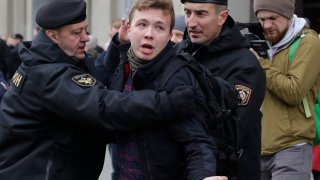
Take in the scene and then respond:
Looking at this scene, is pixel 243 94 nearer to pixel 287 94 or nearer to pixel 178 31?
pixel 287 94

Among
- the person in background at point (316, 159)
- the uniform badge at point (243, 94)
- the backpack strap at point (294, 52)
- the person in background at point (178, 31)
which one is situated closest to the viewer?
the uniform badge at point (243, 94)

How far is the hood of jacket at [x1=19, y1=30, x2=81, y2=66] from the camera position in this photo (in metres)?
3.23

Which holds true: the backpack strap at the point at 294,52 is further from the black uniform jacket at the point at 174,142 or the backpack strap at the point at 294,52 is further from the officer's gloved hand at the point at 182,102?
the officer's gloved hand at the point at 182,102

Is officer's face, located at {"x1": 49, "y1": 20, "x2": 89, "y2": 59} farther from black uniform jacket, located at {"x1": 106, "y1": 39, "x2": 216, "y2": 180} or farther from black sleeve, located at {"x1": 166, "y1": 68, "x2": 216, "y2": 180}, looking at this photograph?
black sleeve, located at {"x1": 166, "y1": 68, "x2": 216, "y2": 180}

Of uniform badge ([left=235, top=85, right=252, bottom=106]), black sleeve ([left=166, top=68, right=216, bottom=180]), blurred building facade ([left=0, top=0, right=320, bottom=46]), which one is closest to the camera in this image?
black sleeve ([left=166, top=68, right=216, bottom=180])

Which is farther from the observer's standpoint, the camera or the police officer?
the camera

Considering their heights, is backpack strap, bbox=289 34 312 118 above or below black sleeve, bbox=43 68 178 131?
below

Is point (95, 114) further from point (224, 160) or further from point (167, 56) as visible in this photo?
point (224, 160)

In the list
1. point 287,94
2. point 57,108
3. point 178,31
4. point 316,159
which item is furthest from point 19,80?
point 316,159

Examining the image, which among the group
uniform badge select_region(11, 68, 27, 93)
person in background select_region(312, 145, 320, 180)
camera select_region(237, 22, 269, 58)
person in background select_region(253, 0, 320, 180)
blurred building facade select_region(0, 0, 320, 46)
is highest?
uniform badge select_region(11, 68, 27, 93)

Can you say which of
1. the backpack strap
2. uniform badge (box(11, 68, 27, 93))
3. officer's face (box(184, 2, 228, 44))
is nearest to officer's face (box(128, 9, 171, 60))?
uniform badge (box(11, 68, 27, 93))

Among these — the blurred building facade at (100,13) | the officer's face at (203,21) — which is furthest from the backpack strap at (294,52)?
the blurred building facade at (100,13)

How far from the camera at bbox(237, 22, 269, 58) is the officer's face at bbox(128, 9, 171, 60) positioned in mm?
1265

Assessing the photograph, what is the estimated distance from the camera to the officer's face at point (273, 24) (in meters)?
4.70
